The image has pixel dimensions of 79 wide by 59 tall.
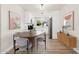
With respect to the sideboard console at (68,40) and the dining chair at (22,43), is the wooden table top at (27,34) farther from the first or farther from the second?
the sideboard console at (68,40)

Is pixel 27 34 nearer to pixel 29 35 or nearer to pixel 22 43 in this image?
pixel 29 35

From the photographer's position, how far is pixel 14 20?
269cm

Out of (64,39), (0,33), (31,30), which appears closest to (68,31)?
(64,39)

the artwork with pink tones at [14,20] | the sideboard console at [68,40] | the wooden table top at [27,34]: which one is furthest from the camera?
the sideboard console at [68,40]

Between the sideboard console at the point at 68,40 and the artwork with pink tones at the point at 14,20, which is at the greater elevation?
the artwork with pink tones at the point at 14,20

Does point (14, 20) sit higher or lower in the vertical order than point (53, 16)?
lower

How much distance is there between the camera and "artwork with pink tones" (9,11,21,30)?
8.42ft

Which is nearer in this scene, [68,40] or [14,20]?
[14,20]

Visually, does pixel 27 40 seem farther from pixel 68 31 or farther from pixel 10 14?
pixel 68 31

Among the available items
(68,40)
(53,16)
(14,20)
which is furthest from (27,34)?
(68,40)

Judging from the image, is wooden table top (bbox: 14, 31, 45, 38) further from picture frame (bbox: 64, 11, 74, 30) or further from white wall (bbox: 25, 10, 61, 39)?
picture frame (bbox: 64, 11, 74, 30)

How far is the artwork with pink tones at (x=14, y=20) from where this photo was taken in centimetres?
257

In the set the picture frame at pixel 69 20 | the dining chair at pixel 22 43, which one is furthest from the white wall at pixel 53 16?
the dining chair at pixel 22 43
